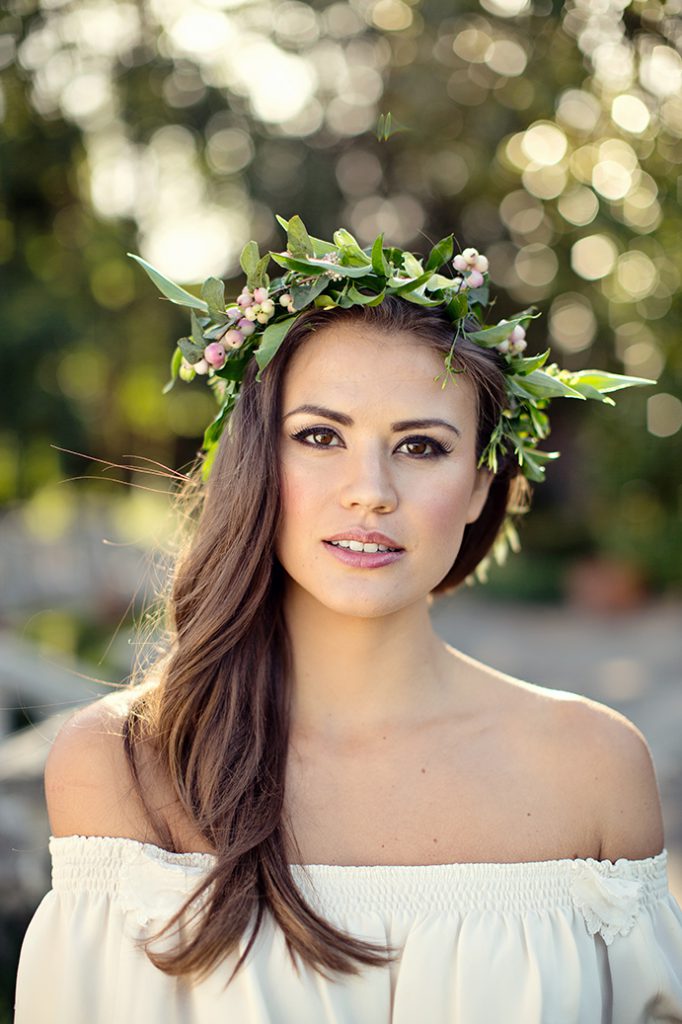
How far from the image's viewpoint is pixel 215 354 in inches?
93.1

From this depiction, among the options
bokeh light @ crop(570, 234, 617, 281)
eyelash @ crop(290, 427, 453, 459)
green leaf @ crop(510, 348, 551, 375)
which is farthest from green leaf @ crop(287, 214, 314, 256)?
bokeh light @ crop(570, 234, 617, 281)

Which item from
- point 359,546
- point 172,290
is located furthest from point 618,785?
point 172,290

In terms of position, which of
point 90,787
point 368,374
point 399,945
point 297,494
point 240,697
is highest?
point 368,374

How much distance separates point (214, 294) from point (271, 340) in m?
0.22

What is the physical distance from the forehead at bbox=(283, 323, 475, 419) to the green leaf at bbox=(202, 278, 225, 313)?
9.1 inches

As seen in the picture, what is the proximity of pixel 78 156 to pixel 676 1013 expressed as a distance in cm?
1061

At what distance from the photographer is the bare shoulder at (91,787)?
2.22 meters

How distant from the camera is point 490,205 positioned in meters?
15.4

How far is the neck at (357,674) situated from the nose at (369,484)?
1.25ft

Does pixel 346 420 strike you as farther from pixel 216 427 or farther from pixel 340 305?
pixel 216 427

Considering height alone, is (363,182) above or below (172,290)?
above

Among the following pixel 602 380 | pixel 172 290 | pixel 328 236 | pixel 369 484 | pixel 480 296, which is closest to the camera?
pixel 369 484

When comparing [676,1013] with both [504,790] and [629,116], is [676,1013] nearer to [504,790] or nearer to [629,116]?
[504,790]

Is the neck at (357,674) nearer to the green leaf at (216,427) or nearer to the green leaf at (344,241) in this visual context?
the green leaf at (216,427)
